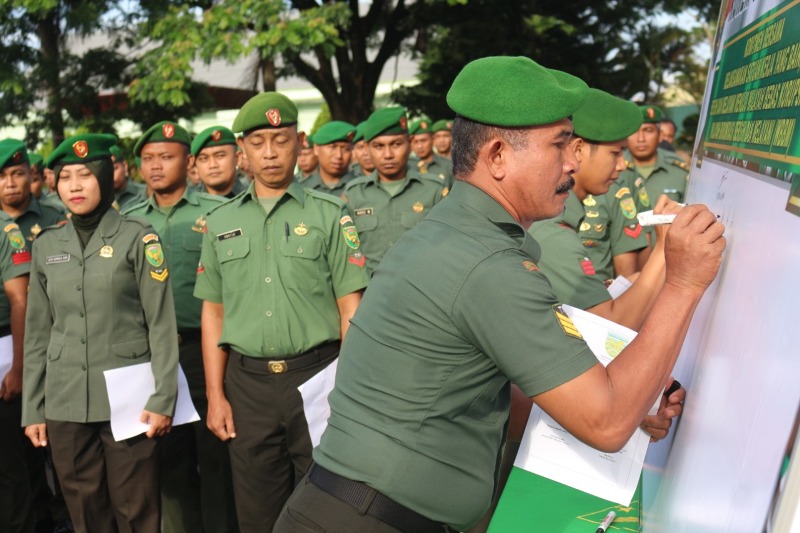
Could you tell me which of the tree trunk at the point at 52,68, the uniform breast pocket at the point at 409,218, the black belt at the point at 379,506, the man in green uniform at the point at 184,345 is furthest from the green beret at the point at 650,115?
the tree trunk at the point at 52,68

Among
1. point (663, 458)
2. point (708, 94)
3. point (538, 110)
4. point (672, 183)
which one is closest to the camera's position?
point (538, 110)

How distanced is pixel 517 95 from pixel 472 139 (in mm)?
154

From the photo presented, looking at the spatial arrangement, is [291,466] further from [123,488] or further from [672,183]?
[672,183]

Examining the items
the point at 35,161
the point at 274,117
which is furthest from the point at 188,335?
the point at 35,161

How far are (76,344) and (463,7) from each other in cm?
1504

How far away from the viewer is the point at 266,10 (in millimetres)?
11977

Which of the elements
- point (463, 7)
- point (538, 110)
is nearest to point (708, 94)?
point (538, 110)

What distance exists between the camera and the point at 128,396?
359cm

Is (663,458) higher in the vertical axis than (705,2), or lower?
lower

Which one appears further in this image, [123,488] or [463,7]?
[463,7]

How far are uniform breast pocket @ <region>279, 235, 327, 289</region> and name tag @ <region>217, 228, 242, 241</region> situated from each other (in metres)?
0.22

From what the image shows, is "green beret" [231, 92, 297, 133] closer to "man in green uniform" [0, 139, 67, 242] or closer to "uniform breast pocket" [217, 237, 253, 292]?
"uniform breast pocket" [217, 237, 253, 292]

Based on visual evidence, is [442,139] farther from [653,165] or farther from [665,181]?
[665,181]

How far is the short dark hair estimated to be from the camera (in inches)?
64.5
